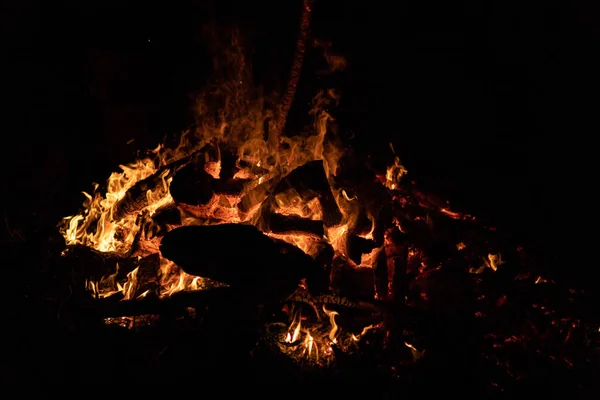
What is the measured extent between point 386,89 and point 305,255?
5.82ft

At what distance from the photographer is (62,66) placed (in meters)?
3.24

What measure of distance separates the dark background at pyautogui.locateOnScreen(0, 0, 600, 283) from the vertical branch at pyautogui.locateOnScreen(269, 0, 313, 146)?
0.55 meters

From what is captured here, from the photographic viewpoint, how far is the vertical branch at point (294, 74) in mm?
2738

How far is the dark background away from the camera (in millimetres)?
3193

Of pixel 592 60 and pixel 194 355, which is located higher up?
pixel 592 60

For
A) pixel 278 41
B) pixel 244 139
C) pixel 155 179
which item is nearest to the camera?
pixel 155 179

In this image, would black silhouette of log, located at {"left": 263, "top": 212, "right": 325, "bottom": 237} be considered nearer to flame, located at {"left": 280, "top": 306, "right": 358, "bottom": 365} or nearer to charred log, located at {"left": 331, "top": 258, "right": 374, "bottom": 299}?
charred log, located at {"left": 331, "top": 258, "right": 374, "bottom": 299}

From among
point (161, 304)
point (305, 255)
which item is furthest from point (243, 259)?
point (161, 304)

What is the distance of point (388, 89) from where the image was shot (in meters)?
3.51

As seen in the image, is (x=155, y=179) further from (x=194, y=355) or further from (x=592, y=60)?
(x=592, y=60)

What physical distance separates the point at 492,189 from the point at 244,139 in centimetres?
190

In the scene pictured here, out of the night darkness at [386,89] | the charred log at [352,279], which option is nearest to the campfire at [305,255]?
the charred log at [352,279]

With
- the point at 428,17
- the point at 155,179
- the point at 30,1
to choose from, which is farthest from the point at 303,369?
the point at 30,1

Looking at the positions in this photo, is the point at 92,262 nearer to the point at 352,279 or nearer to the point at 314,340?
the point at 314,340
